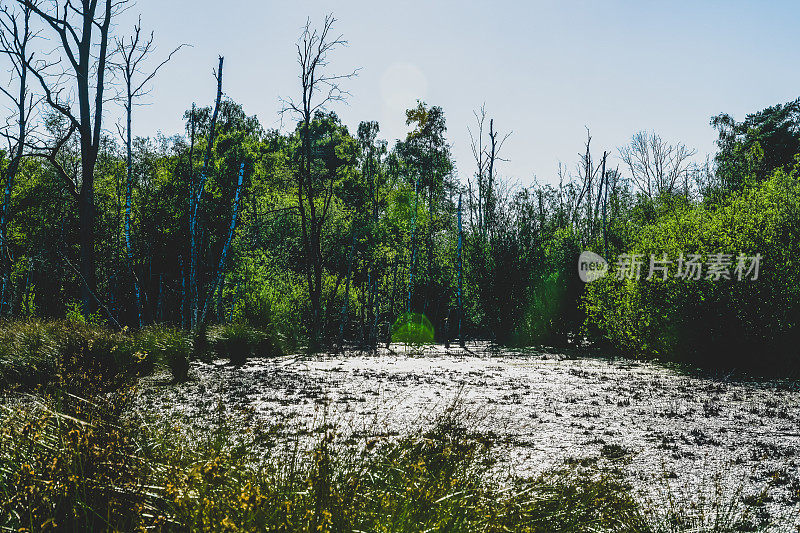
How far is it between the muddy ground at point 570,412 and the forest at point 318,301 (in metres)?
0.25

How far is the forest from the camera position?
2732mm

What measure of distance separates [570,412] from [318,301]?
14.4 m

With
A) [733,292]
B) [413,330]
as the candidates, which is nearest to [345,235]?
[413,330]

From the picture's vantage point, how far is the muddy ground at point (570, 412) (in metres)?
5.09

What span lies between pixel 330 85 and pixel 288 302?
9.43 metres

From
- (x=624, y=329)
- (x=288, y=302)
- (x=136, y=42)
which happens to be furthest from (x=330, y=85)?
(x=624, y=329)

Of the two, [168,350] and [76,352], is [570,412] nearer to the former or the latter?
[168,350]

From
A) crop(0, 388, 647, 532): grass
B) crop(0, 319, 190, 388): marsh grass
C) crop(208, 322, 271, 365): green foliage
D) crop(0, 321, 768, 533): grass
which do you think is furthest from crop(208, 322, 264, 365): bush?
crop(0, 388, 647, 532): grass

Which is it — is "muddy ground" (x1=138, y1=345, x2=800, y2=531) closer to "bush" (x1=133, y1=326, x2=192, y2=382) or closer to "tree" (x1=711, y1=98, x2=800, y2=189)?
"bush" (x1=133, y1=326, x2=192, y2=382)

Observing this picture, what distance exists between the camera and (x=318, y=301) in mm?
22266

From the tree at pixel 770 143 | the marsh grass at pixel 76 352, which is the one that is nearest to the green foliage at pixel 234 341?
the marsh grass at pixel 76 352

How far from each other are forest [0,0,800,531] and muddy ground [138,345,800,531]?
0.25m

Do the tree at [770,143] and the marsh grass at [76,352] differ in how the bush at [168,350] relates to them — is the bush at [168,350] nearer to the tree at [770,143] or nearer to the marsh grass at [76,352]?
the marsh grass at [76,352]

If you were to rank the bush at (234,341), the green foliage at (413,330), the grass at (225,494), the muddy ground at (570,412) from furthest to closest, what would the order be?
1. the green foliage at (413,330)
2. the bush at (234,341)
3. the muddy ground at (570,412)
4. the grass at (225,494)
